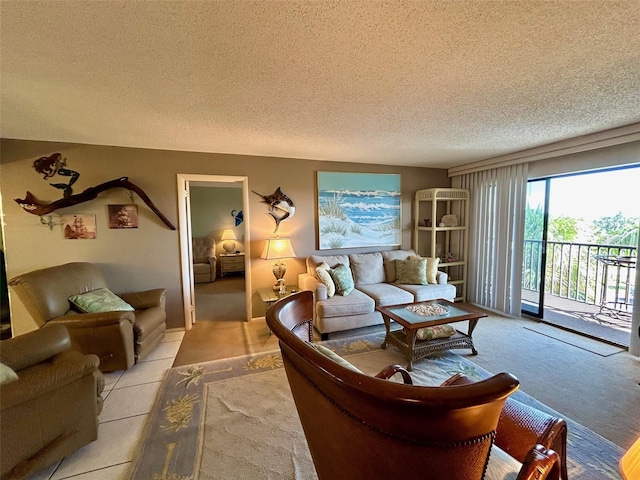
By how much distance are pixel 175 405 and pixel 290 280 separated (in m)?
2.15

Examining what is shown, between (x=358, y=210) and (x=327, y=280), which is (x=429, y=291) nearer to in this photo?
(x=327, y=280)

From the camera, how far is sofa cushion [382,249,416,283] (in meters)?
4.10

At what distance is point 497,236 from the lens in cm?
405

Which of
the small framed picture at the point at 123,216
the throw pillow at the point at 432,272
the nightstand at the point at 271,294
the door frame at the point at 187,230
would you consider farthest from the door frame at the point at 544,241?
the small framed picture at the point at 123,216

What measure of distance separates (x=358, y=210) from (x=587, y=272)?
3620 mm

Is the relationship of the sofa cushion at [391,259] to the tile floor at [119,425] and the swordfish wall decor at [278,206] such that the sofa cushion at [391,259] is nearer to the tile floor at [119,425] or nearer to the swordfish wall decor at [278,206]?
the swordfish wall decor at [278,206]

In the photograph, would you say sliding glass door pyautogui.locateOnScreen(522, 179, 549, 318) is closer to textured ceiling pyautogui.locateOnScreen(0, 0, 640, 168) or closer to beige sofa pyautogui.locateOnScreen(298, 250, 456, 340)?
textured ceiling pyautogui.locateOnScreen(0, 0, 640, 168)

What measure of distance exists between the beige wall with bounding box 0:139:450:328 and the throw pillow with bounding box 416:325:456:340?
196 cm

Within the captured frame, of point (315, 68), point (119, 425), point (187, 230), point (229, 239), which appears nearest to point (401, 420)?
point (315, 68)

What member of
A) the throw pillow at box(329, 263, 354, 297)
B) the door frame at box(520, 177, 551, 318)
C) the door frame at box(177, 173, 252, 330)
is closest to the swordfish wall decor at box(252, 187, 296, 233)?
the door frame at box(177, 173, 252, 330)

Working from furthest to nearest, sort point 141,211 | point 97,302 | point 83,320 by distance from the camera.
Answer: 1. point 141,211
2. point 97,302
3. point 83,320

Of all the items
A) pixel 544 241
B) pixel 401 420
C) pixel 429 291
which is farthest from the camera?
pixel 544 241

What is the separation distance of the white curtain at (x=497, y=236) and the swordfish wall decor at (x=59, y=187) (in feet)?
16.5

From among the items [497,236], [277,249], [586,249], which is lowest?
[586,249]
